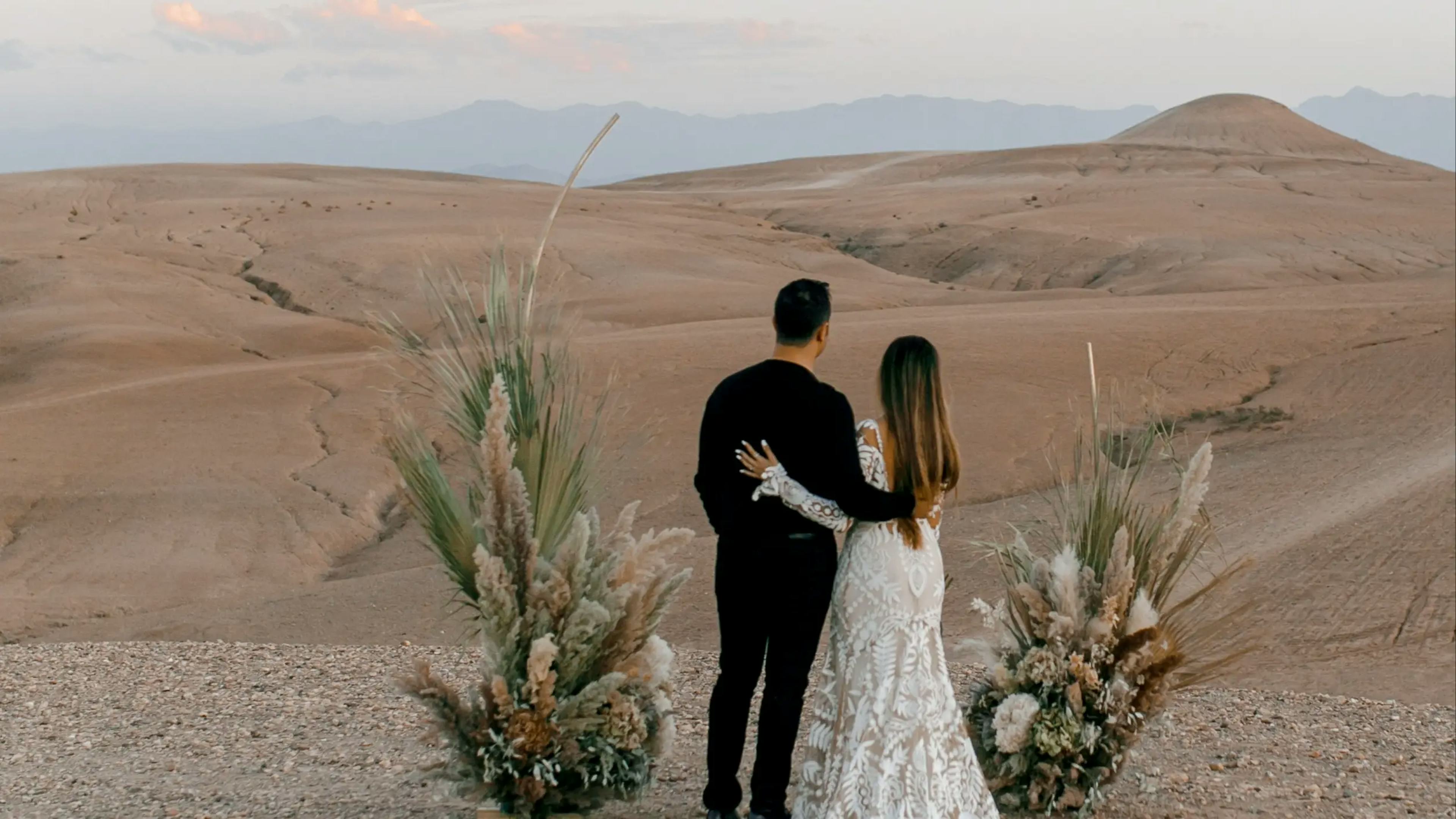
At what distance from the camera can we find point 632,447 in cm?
1452

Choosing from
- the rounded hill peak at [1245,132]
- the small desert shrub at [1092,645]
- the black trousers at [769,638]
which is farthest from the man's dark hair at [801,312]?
the rounded hill peak at [1245,132]

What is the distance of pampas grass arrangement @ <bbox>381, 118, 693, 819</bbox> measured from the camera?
4.55 m

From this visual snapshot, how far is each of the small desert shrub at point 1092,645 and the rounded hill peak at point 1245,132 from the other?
66745mm

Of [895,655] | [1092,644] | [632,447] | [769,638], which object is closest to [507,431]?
[769,638]

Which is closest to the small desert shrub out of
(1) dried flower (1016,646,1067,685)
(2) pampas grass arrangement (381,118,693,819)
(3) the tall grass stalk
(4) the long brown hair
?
(1) dried flower (1016,646,1067,685)

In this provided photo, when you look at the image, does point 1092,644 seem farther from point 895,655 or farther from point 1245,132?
point 1245,132

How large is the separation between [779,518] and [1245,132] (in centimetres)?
9025

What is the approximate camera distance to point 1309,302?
22.8 metres

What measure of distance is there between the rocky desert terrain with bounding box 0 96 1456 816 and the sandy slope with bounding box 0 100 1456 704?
6 centimetres

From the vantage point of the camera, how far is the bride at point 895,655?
443 centimetres

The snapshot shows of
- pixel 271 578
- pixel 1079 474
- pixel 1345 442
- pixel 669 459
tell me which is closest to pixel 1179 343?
pixel 1345 442

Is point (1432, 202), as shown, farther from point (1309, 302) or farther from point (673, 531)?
point (673, 531)

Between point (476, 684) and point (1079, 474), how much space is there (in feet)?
8.29

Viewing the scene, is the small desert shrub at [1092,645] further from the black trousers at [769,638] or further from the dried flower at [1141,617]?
the black trousers at [769,638]
